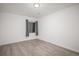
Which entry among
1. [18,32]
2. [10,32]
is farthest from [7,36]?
[18,32]

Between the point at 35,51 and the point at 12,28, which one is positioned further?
the point at 12,28

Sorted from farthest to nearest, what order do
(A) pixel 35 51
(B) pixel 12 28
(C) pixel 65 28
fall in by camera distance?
(B) pixel 12 28, (C) pixel 65 28, (A) pixel 35 51

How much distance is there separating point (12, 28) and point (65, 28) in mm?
3536

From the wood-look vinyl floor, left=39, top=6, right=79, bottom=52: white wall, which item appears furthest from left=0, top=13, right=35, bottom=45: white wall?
left=39, top=6, right=79, bottom=52: white wall

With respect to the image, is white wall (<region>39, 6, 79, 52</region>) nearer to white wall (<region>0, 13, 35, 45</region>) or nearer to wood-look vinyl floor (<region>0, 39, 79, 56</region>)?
wood-look vinyl floor (<region>0, 39, 79, 56</region>)

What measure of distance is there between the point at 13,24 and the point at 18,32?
735 mm

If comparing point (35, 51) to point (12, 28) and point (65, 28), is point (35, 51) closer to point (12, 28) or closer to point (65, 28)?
point (65, 28)

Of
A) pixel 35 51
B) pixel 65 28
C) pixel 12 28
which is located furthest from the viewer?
pixel 12 28

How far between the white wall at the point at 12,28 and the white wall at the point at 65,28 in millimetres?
2108

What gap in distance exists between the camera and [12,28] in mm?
4520

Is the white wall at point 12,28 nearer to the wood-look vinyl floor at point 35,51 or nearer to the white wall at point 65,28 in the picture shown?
the wood-look vinyl floor at point 35,51

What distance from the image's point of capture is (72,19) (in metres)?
3.06

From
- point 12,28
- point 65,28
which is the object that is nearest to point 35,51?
point 65,28

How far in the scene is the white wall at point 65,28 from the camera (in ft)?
9.71
